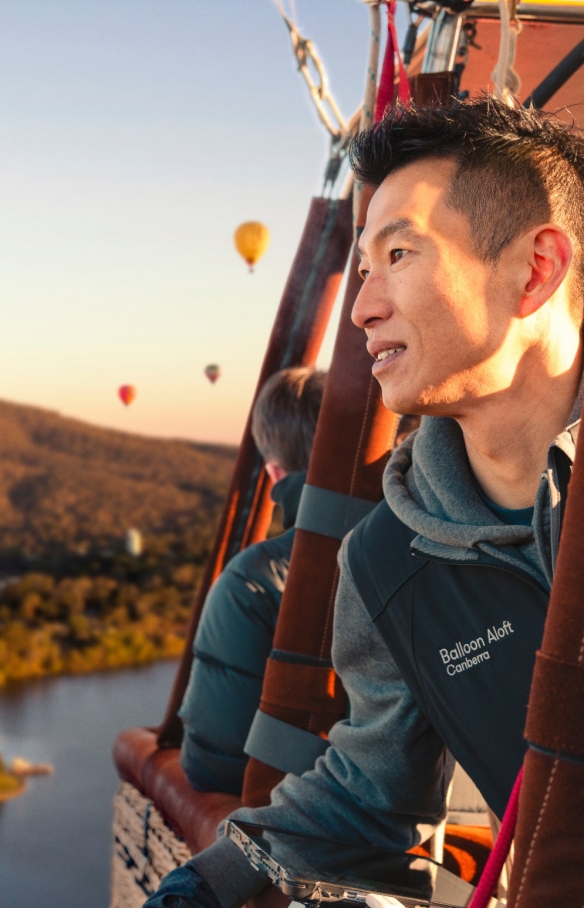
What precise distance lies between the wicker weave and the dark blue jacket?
0.12 meters

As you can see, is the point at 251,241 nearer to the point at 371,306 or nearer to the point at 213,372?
the point at 213,372

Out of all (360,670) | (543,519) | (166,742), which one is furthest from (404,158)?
(166,742)

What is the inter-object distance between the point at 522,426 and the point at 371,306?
177 mm

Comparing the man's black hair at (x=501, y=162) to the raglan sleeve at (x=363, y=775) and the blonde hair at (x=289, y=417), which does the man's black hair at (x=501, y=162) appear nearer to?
the raglan sleeve at (x=363, y=775)

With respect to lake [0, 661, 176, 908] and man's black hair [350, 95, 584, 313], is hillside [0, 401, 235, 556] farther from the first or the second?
man's black hair [350, 95, 584, 313]

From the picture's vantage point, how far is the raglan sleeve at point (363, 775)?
3.22 ft

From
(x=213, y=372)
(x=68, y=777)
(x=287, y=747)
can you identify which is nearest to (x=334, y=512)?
(x=287, y=747)

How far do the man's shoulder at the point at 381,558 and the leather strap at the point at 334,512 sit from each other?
1.01 ft

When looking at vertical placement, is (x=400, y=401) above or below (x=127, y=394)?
below

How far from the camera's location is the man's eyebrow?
85 cm

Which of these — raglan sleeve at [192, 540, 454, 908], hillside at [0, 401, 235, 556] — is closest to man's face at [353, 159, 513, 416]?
raglan sleeve at [192, 540, 454, 908]

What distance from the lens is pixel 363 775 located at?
1004 millimetres

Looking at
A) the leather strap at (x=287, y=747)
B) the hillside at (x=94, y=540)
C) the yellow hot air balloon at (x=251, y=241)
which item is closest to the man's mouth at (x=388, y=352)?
the leather strap at (x=287, y=747)

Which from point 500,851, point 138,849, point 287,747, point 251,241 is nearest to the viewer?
point 500,851
